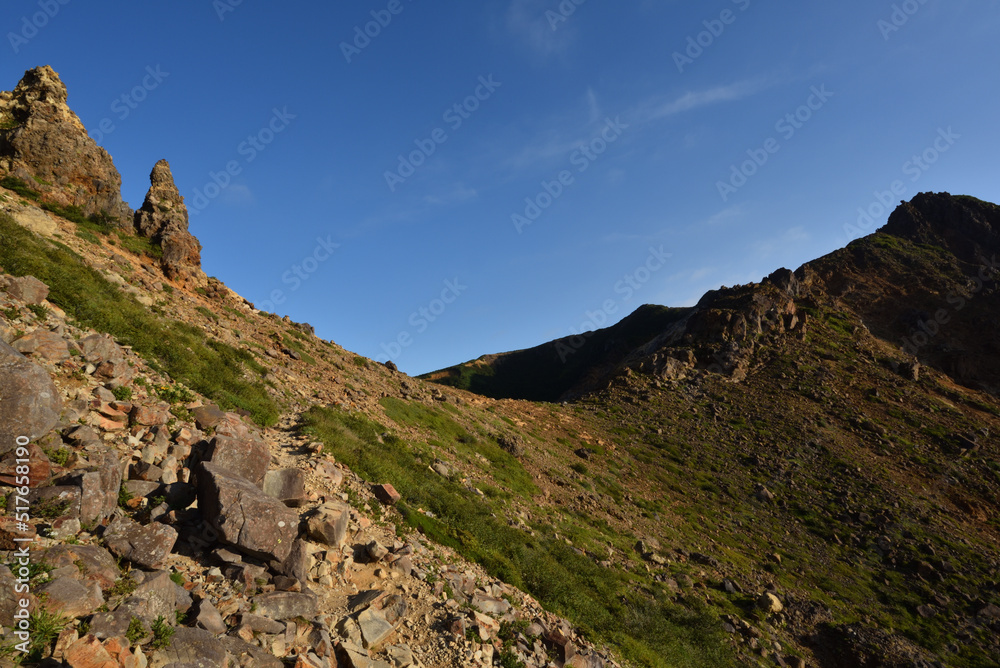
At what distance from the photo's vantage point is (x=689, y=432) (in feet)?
157

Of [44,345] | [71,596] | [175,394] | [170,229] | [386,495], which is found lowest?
[386,495]

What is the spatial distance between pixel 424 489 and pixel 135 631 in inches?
462

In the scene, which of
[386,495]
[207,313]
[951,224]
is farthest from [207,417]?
[951,224]

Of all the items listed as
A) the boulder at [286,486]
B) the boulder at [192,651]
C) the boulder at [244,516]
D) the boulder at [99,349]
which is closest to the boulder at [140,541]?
the boulder at [244,516]

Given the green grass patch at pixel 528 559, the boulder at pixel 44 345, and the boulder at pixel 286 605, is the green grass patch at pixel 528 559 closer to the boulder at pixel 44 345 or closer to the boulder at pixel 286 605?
the boulder at pixel 286 605

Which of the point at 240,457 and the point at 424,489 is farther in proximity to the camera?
the point at 424,489

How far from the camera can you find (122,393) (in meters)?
11.6

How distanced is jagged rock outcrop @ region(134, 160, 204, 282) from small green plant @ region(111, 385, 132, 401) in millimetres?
19878

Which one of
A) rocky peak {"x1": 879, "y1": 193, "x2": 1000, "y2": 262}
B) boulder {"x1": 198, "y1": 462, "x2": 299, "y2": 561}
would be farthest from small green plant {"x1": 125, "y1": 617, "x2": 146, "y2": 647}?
rocky peak {"x1": 879, "y1": 193, "x2": 1000, "y2": 262}

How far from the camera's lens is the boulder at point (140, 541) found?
7.89 meters

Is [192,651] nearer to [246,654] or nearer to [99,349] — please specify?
[246,654]

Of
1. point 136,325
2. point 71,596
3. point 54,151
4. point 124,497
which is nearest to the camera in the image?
point 71,596

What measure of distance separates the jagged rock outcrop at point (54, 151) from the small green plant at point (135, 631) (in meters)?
30.0

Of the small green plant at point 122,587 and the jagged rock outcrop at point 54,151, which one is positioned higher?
the jagged rock outcrop at point 54,151
